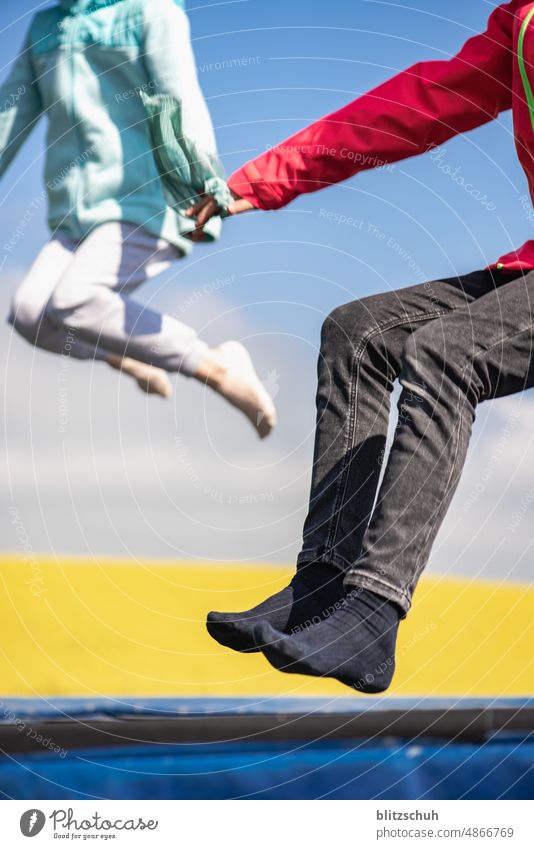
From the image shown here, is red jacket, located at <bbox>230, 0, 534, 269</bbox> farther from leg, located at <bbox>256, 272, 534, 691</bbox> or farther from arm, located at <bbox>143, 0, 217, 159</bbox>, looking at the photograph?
arm, located at <bbox>143, 0, 217, 159</bbox>

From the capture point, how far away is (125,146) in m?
1.93

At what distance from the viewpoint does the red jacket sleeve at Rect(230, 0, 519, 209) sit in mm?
1411

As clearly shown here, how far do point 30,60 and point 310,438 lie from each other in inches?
37.9

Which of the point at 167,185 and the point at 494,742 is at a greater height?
the point at 167,185

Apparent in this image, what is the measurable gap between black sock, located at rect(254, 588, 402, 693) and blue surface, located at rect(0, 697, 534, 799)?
0.53 meters

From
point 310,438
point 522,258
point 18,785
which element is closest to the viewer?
point 522,258

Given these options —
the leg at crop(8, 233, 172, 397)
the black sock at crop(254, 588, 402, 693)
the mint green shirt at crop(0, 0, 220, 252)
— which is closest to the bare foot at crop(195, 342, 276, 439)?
the leg at crop(8, 233, 172, 397)

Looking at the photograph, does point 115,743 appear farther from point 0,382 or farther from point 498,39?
point 498,39

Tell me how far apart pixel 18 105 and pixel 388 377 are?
3.41 feet

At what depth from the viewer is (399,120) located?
4.61ft

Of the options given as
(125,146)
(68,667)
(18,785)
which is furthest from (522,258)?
(68,667)

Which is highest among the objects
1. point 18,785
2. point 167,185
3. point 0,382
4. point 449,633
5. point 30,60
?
point 30,60

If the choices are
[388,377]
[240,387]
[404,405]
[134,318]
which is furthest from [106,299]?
[404,405]

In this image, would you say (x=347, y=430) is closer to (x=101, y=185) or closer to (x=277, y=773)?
(x=277, y=773)
